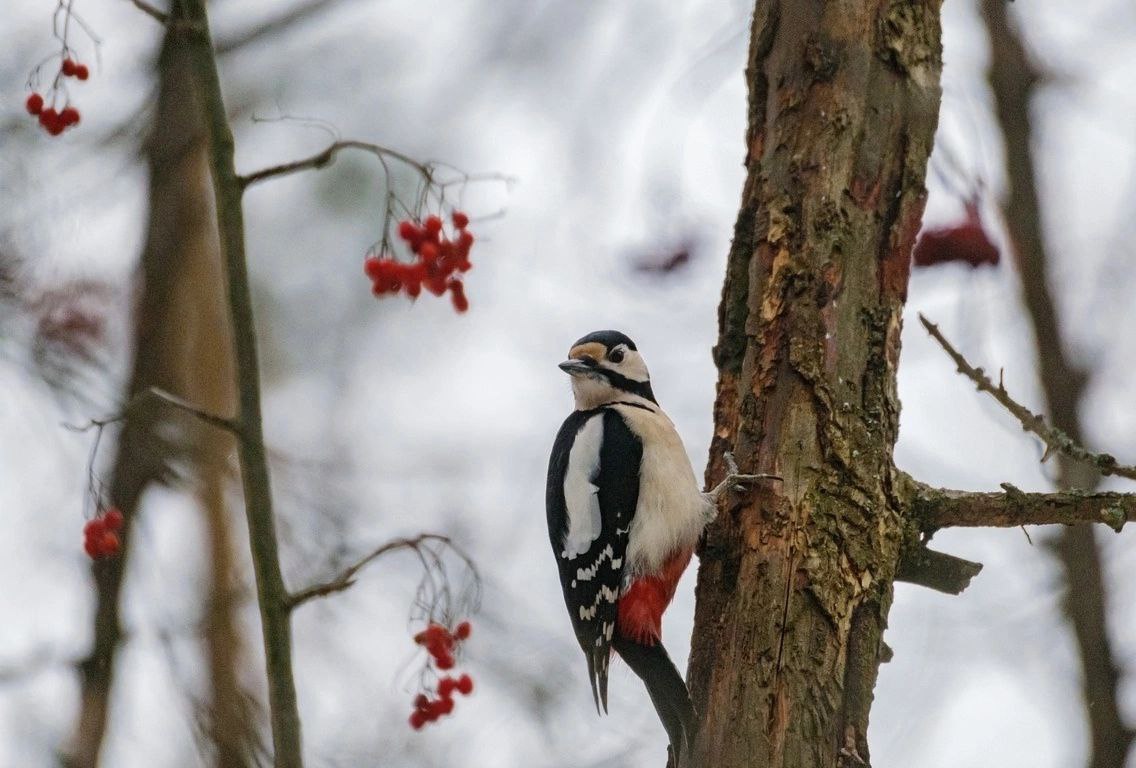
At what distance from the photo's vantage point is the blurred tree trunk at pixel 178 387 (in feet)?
12.4

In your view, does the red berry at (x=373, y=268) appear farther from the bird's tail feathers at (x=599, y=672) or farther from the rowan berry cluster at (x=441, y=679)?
the bird's tail feathers at (x=599, y=672)

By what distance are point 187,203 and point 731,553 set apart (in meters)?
2.95

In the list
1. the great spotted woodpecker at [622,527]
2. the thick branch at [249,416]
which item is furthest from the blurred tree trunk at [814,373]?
the thick branch at [249,416]

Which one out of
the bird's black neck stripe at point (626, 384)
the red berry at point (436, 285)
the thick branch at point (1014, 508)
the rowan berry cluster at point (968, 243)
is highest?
the bird's black neck stripe at point (626, 384)

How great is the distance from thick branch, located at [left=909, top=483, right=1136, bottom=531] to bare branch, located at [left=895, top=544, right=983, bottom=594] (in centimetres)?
7

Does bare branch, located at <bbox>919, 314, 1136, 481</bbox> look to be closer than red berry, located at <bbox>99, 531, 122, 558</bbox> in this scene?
Yes

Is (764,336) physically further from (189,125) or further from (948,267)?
(189,125)

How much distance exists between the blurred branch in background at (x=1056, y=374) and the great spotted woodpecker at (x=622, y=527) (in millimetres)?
1160

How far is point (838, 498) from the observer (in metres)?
3.04

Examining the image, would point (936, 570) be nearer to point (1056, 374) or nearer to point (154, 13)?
point (1056, 374)

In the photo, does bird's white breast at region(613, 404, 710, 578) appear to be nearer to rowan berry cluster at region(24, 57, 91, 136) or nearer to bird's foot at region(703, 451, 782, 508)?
bird's foot at region(703, 451, 782, 508)

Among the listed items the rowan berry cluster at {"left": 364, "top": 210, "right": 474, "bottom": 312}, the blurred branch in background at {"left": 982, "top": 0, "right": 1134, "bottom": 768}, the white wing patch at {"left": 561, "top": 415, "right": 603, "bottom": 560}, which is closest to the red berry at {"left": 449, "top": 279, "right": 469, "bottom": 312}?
the rowan berry cluster at {"left": 364, "top": 210, "right": 474, "bottom": 312}

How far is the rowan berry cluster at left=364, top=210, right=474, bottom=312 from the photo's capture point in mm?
2758

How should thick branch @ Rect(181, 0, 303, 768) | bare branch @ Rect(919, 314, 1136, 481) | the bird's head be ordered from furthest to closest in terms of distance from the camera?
1. the bird's head
2. bare branch @ Rect(919, 314, 1136, 481)
3. thick branch @ Rect(181, 0, 303, 768)
